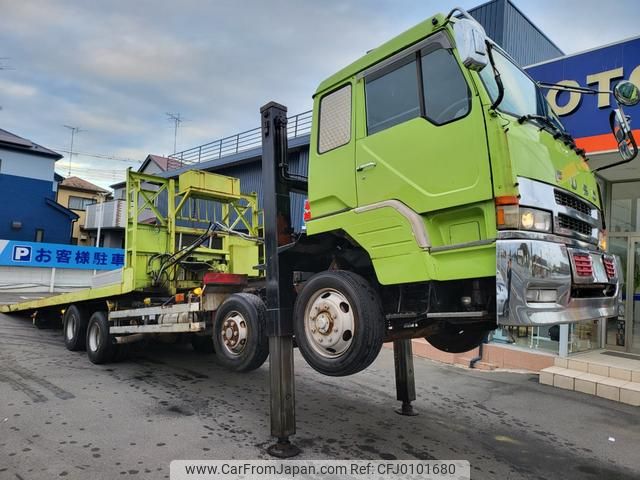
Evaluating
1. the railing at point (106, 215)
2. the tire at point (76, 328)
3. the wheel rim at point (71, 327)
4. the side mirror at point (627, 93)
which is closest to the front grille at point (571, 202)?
the side mirror at point (627, 93)

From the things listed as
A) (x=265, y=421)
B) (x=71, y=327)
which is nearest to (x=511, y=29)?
(x=265, y=421)

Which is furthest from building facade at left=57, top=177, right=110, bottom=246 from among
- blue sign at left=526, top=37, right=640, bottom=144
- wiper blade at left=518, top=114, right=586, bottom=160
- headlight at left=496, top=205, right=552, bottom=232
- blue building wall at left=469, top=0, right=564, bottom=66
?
headlight at left=496, top=205, right=552, bottom=232

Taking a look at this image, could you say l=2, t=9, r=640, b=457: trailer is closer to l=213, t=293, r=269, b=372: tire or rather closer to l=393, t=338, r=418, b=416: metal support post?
l=213, t=293, r=269, b=372: tire

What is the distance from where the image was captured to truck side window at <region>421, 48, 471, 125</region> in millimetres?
3078

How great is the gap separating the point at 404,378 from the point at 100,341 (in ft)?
16.1

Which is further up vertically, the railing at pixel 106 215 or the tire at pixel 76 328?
the railing at pixel 106 215

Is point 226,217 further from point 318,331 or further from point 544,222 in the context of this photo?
point 544,222

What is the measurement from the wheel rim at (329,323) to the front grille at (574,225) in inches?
62.2

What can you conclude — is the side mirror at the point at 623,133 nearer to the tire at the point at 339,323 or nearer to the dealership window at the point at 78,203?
the tire at the point at 339,323

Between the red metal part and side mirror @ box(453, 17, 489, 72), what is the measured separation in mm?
3556

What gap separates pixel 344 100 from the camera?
394cm

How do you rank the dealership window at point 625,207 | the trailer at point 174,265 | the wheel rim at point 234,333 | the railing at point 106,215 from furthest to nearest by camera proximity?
1. the railing at point 106,215
2. the dealership window at point 625,207
3. the trailer at point 174,265
4. the wheel rim at point 234,333

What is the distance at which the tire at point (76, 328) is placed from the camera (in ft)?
26.7

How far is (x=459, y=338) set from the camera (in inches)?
177
